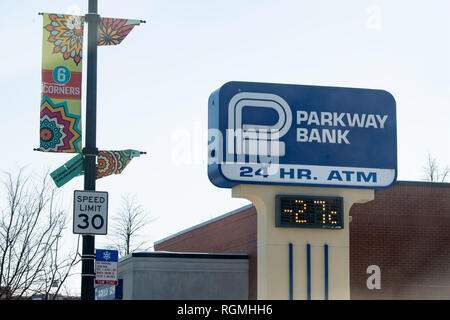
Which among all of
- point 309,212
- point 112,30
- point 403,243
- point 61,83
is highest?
point 112,30

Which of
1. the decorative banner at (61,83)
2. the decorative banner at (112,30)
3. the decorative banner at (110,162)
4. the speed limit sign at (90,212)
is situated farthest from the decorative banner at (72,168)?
the decorative banner at (112,30)

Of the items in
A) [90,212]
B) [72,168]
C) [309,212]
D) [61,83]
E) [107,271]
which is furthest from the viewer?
[309,212]

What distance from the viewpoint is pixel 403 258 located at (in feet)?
88.8

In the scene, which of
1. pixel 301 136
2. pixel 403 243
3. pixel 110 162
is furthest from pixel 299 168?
pixel 403 243

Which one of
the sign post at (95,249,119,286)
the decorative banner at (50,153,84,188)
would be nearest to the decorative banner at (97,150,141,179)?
the decorative banner at (50,153,84,188)

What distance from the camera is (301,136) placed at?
19359mm

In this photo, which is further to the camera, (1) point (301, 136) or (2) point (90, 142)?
(1) point (301, 136)

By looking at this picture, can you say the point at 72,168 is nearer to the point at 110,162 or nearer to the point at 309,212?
the point at 110,162

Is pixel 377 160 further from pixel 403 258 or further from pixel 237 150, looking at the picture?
pixel 403 258

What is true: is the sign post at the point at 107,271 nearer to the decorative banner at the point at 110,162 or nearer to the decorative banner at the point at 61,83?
the decorative banner at the point at 110,162

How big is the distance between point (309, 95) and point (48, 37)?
613cm

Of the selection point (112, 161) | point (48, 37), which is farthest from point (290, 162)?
point (48, 37)

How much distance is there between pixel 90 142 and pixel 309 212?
5.60m

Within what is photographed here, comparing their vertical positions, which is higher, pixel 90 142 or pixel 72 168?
pixel 90 142
